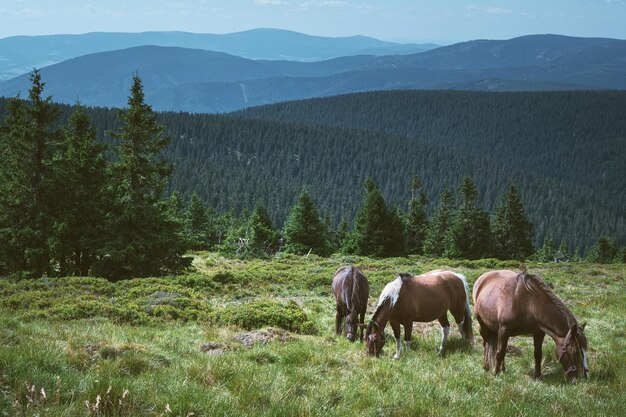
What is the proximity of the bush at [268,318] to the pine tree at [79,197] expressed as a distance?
41.3 feet

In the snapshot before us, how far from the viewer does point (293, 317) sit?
15.0 meters

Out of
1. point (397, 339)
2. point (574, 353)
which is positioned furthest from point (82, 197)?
point (574, 353)

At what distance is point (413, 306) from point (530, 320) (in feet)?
9.00

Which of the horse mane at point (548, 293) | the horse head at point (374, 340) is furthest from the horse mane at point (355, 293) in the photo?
the horse mane at point (548, 293)

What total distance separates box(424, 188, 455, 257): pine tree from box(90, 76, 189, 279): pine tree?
4798 centimetres

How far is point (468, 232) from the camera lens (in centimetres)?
6259

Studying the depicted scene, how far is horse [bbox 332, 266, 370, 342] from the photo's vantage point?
1325 cm

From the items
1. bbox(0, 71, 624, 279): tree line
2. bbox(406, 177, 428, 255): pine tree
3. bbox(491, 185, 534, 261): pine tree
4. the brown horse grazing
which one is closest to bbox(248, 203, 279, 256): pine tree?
bbox(406, 177, 428, 255): pine tree

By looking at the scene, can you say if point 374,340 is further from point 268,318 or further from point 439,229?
point 439,229

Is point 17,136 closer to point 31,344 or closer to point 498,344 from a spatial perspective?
point 31,344

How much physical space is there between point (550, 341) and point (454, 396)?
6.23 metres

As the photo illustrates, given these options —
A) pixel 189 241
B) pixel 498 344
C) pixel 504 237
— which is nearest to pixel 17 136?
pixel 189 241

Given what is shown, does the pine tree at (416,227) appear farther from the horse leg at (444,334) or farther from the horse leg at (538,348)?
the horse leg at (538,348)

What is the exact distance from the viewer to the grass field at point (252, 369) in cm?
578
